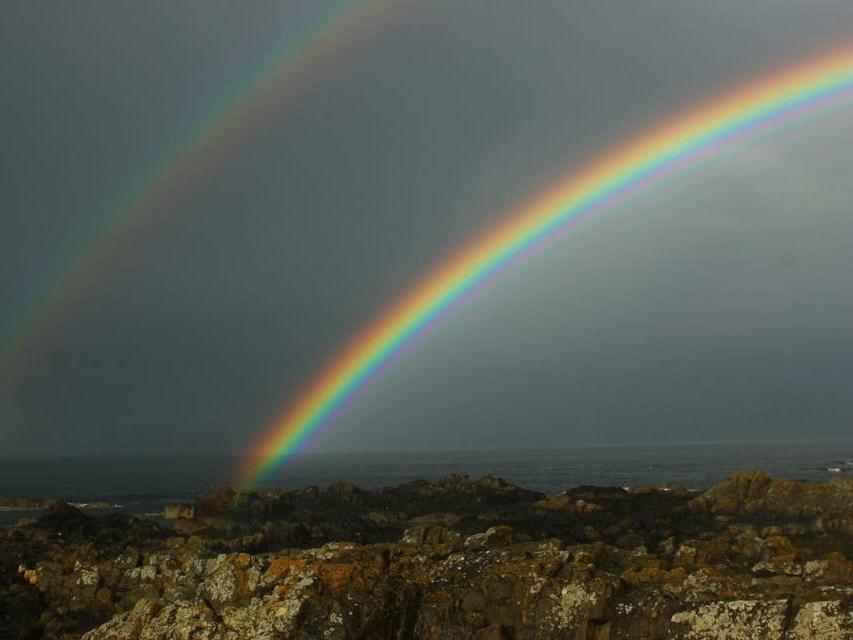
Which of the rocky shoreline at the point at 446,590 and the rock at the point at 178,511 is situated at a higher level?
the rocky shoreline at the point at 446,590

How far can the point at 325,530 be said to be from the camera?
4147cm

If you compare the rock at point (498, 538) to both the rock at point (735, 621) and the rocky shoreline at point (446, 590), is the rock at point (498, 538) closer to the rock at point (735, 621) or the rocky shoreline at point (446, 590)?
the rocky shoreline at point (446, 590)

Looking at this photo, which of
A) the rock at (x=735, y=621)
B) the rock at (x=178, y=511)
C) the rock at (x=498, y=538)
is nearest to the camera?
the rock at (x=735, y=621)

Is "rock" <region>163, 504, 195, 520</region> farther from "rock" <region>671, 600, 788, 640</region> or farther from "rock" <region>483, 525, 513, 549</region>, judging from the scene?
"rock" <region>671, 600, 788, 640</region>

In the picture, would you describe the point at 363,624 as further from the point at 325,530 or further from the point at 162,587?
the point at 325,530

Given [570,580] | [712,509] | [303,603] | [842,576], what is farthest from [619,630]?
[712,509]

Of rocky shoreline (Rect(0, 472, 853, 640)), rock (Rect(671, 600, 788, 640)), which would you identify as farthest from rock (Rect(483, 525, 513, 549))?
rock (Rect(671, 600, 788, 640))

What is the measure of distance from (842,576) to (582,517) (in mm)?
27048

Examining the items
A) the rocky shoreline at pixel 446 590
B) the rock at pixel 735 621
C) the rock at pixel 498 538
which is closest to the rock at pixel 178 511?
the rocky shoreline at pixel 446 590

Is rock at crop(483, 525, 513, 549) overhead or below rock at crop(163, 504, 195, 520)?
overhead

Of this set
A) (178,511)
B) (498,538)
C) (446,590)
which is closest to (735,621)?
(446,590)

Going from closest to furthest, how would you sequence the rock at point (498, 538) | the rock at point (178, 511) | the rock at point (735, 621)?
the rock at point (735, 621)
the rock at point (498, 538)
the rock at point (178, 511)

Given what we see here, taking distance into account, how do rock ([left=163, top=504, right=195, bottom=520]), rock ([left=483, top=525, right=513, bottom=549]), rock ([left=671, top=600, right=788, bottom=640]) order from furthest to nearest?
rock ([left=163, top=504, right=195, bottom=520]) < rock ([left=483, top=525, right=513, bottom=549]) < rock ([left=671, top=600, right=788, bottom=640])

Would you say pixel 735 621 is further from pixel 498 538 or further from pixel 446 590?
pixel 498 538
